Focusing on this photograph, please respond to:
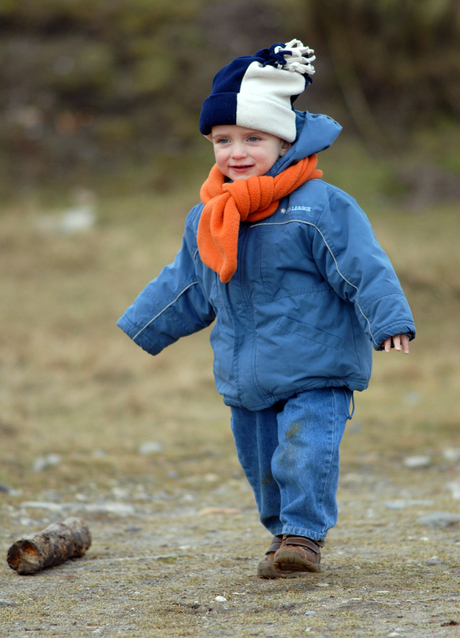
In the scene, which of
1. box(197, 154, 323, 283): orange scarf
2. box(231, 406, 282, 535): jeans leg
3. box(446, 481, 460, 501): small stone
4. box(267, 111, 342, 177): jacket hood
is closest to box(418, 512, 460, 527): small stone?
box(446, 481, 460, 501): small stone

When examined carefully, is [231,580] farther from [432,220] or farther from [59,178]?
[59,178]

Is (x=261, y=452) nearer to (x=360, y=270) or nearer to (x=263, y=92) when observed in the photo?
(x=360, y=270)

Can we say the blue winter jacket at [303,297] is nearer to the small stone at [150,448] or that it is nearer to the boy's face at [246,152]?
the boy's face at [246,152]

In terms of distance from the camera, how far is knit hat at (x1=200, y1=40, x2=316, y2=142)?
276 centimetres

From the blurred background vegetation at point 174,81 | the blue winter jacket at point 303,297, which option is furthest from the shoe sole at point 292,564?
the blurred background vegetation at point 174,81

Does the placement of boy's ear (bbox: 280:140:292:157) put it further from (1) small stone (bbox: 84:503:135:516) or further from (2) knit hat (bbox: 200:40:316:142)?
(1) small stone (bbox: 84:503:135:516)

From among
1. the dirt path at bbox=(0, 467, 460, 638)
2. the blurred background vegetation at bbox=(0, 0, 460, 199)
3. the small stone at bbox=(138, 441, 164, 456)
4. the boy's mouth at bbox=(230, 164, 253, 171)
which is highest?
the blurred background vegetation at bbox=(0, 0, 460, 199)

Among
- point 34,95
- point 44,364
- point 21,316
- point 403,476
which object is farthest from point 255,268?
point 34,95

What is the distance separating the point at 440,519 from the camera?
3.57m

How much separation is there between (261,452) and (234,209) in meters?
0.90

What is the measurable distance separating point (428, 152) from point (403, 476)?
33.5 ft

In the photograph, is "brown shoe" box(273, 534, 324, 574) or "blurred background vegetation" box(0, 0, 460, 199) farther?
"blurred background vegetation" box(0, 0, 460, 199)

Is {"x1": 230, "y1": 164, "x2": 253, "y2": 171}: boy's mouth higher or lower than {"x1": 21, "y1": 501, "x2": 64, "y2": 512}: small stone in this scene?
higher

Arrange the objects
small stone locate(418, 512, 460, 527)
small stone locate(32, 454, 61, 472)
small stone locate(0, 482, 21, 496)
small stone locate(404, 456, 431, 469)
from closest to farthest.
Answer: small stone locate(418, 512, 460, 527) < small stone locate(0, 482, 21, 496) < small stone locate(32, 454, 61, 472) < small stone locate(404, 456, 431, 469)
